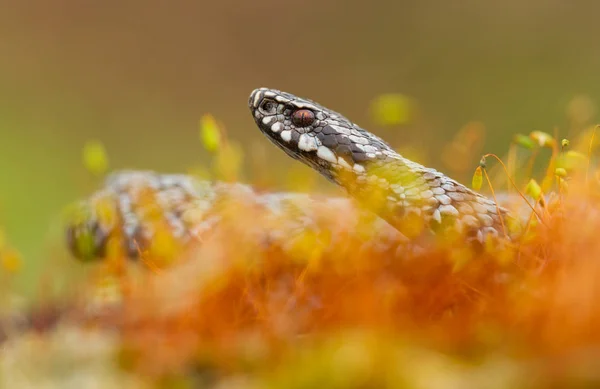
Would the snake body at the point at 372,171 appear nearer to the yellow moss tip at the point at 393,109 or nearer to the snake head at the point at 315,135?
the snake head at the point at 315,135

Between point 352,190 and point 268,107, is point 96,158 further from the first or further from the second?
point 352,190

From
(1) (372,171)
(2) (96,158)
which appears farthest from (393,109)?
(2) (96,158)

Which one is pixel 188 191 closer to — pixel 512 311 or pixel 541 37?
pixel 512 311

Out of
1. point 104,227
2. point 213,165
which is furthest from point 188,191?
point 213,165

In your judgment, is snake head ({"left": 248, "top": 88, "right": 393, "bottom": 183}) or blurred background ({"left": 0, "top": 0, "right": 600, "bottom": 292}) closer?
snake head ({"left": 248, "top": 88, "right": 393, "bottom": 183})

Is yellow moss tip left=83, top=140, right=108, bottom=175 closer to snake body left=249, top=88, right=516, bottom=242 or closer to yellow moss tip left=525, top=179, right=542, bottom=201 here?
snake body left=249, top=88, right=516, bottom=242

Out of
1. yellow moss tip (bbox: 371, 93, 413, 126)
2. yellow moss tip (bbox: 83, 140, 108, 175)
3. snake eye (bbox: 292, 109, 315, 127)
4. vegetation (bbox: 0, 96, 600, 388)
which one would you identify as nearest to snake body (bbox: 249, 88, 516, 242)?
snake eye (bbox: 292, 109, 315, 127)

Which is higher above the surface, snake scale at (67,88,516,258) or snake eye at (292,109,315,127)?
snake eye at (292,109,315,127)
